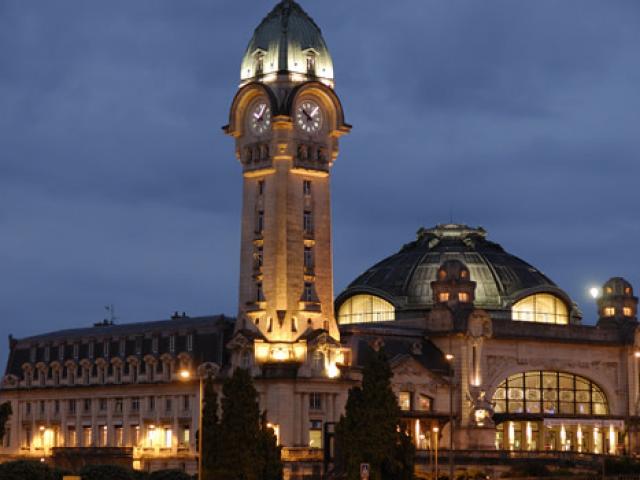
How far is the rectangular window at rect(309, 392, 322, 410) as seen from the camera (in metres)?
169

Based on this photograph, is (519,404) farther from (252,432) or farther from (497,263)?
(252,432)

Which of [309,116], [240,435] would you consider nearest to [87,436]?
[309,116]

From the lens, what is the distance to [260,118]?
176500 millimetres

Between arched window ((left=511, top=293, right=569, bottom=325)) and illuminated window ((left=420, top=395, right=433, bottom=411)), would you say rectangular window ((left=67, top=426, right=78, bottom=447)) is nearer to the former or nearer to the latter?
illuminated window ((left=420, top=395, right=433, bottom=411))

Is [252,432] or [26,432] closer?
[252,432]

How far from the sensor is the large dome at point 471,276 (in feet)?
631

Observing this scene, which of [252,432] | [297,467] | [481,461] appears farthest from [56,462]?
[252,432]

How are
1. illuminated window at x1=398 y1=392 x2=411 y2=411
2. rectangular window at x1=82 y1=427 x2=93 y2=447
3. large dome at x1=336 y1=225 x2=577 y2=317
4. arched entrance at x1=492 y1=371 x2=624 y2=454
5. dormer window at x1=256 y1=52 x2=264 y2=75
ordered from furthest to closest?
large dome at x1=336 y1=225 x2=577 y2=317 → rectangular window at x1=82 y1=427 x2=93 y2=447 → arched entrance at x1=492 y1=371 x2=624 y2=454 → dormer window at x1=256 y1=52 x2=264 y2=75 → illuminated window at x1=398 y1=392 x2=411 y2=411

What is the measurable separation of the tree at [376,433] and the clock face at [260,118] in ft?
159

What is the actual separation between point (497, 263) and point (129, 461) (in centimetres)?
4793

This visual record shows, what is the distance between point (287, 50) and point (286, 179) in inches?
519

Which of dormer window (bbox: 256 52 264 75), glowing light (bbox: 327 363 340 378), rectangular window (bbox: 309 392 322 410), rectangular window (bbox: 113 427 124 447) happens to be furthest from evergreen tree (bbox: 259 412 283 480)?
dormer window (bbox: 256 52 264 75)

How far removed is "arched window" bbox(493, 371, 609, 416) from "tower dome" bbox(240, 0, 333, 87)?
1473 inches

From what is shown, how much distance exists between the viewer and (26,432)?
646ft
